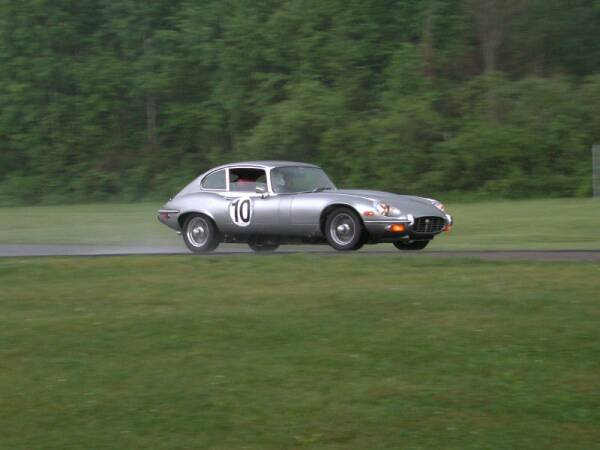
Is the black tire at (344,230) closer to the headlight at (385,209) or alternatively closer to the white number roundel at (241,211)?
the headlight at (385,209)

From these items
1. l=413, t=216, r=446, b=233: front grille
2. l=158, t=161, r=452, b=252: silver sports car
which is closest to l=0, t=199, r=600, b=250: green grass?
l=413, t=216, r=446, b=233: front grille

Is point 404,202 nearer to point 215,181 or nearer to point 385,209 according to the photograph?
point 385,209

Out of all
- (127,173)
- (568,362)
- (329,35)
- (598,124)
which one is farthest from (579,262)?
(127,173)

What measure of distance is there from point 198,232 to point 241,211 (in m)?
1.03

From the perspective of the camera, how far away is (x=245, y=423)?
22.5ft

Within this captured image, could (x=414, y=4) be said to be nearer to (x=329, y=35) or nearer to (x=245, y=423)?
(x=329, y=35)

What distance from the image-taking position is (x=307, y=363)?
317 inches

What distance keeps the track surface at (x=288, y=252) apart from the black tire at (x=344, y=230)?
20 centimetres

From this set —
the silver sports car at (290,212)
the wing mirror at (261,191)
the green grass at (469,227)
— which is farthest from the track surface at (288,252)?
the green grass at (469,227)

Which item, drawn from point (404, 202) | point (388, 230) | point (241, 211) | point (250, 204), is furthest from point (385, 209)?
point (241, 211)

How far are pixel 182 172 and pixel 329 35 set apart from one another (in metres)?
8.71

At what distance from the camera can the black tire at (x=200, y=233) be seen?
16688mm

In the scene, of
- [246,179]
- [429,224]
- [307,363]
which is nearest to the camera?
[307,363]

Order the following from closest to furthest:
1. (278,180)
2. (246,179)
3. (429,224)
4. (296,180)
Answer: (429,224) < (278,180) < (296,180) < (246,179)
